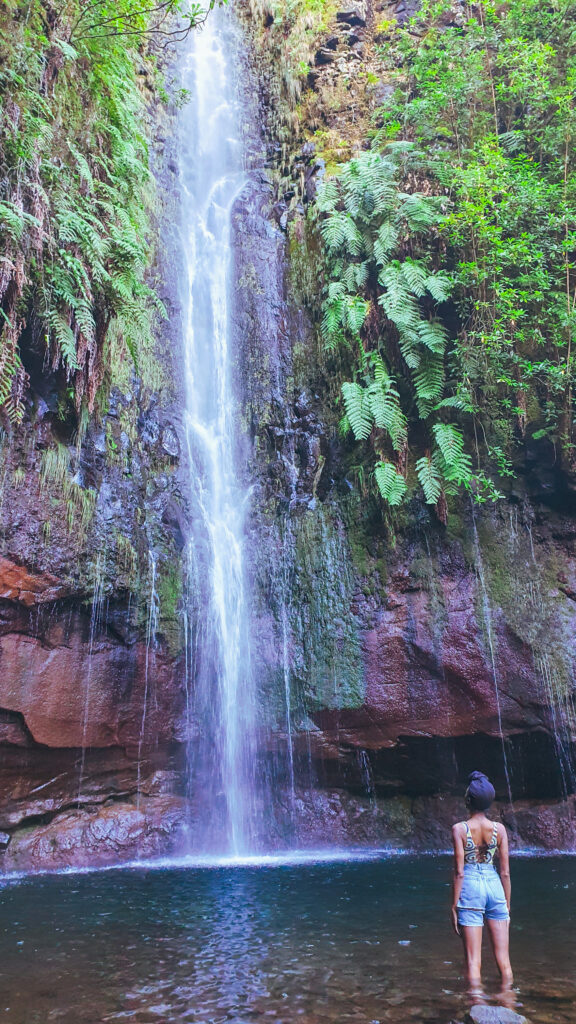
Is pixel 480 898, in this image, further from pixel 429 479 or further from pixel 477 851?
pixel 429 479

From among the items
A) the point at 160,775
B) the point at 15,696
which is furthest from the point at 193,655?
the point at 15,696

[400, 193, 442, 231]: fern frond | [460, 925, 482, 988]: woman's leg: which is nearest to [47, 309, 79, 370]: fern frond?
[400, 193, 442, 231]: fern frond

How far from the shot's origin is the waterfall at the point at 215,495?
10.3 m

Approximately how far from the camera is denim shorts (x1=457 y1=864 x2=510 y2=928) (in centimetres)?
368

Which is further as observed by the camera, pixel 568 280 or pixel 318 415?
pixel 318 415

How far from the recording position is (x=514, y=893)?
6398mm

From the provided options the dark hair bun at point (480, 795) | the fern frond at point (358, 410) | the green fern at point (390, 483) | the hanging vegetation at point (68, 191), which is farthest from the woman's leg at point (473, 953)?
the hanging vegetation at point (68, 191)

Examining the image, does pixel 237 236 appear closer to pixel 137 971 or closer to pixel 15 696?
pixel 15 696

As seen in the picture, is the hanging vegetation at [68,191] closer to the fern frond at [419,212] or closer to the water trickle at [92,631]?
the water trickle at [92,631]

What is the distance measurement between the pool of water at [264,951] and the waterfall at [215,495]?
2.85m

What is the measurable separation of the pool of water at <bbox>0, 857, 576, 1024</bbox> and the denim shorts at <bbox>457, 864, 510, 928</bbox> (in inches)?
15.5

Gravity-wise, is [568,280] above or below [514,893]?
above

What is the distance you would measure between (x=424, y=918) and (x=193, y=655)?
5892 mm

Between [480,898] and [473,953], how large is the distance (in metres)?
0.31
